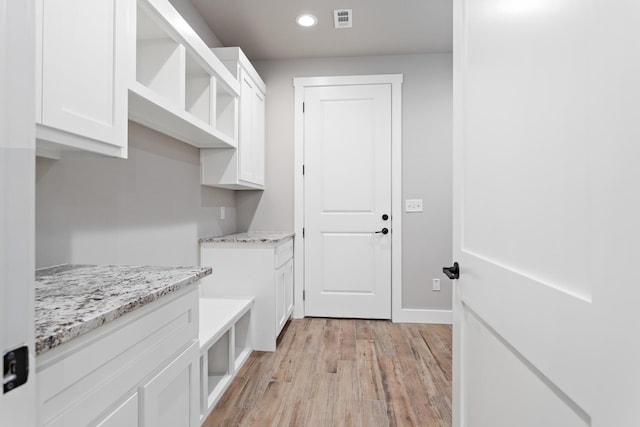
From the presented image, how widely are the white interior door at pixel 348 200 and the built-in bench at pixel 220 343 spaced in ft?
3.15

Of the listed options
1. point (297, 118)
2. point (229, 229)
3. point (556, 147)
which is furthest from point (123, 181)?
point (297, 118)

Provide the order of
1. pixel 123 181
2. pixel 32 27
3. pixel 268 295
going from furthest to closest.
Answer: pixel 268 295
pixel 123 181
pixel 32 27

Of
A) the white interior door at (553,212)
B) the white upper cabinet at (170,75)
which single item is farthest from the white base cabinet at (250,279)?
the white interior door at (553,212)

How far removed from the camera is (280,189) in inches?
132

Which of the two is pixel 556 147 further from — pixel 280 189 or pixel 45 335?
pixel 280 189

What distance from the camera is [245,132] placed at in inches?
105

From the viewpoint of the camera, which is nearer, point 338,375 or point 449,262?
point 338,375

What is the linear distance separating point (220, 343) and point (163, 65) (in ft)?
5.60

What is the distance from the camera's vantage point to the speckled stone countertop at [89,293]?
68 centimetres

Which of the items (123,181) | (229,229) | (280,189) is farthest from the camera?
(280,189)

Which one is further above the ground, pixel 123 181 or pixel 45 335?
pixel 123 181

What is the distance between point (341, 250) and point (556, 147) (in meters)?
2.73

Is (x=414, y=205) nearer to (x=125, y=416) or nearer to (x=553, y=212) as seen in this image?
(x=553, y=212)

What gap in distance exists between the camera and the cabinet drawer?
103 inches
